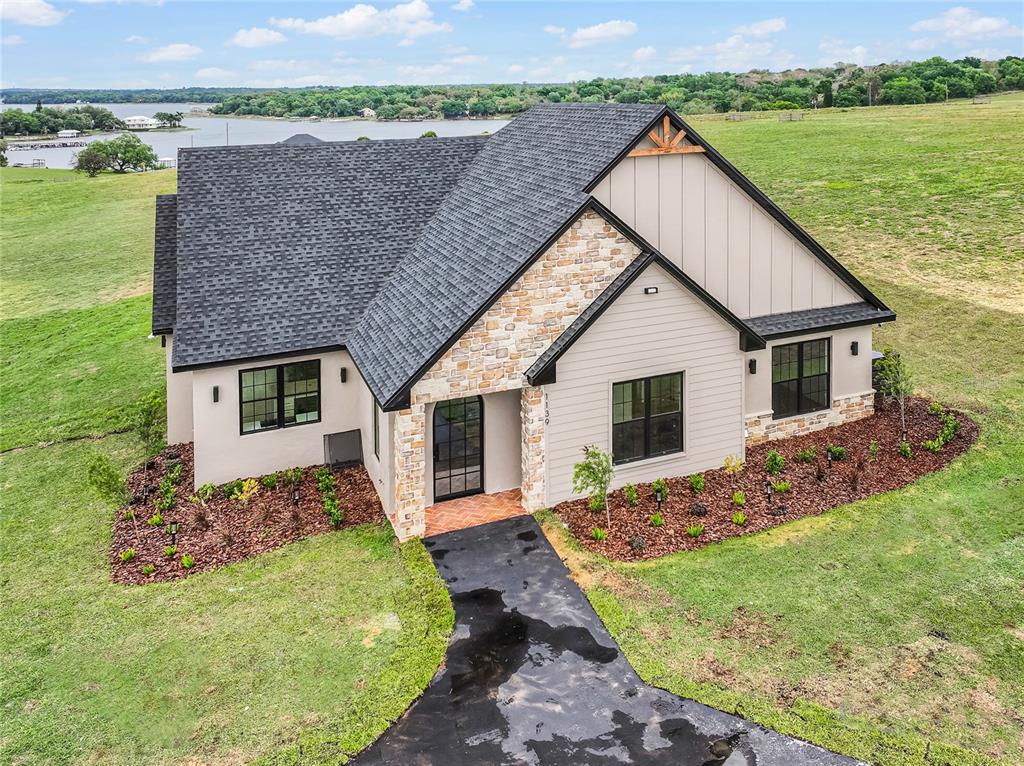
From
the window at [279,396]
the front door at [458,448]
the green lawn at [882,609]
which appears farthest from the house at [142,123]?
the green lawn at [882,609]

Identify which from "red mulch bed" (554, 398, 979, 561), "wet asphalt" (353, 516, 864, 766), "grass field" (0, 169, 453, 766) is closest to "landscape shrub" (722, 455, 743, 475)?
"red mulch bed" (554, 398, 979, 561)

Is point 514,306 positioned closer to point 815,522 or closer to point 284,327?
point 284,327

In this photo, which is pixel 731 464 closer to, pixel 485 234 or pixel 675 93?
pixel 485 234

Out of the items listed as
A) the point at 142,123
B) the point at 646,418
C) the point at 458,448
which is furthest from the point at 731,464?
the point at 142,123

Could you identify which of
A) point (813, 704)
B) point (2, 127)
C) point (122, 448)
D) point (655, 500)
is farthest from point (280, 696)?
point (2, 127)

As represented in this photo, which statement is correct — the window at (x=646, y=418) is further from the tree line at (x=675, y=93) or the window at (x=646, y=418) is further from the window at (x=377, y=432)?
the tree line at (x=675, y=93)

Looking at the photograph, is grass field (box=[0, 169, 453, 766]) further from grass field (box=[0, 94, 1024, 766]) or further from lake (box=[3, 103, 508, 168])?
lake (box=[3, 103, 508, 168])

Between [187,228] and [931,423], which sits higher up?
[187,228]
